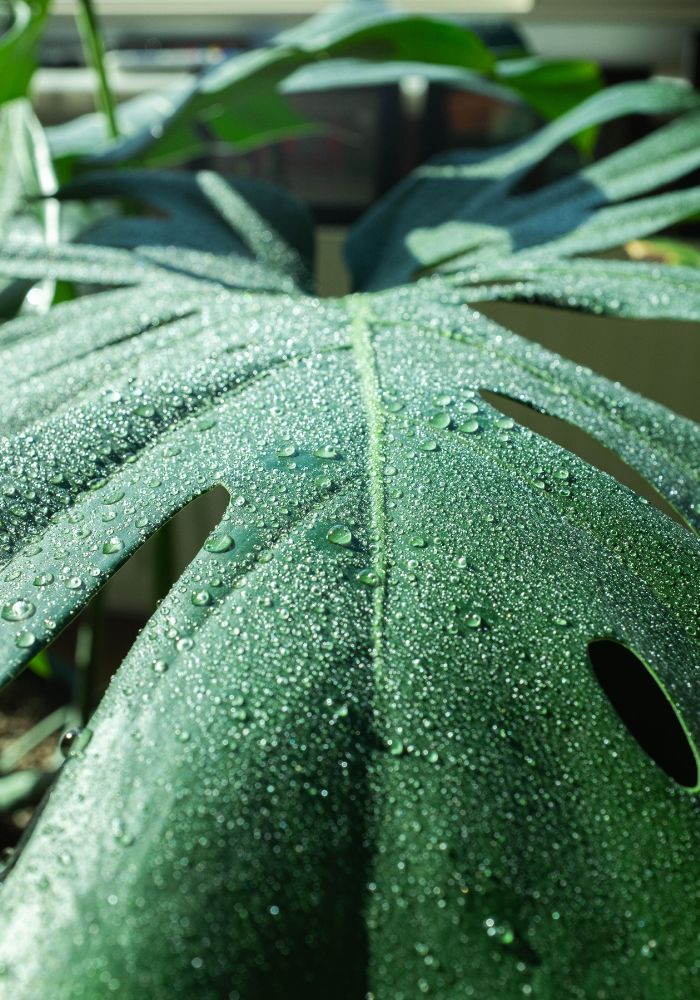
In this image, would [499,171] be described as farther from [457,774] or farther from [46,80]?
[46,80]

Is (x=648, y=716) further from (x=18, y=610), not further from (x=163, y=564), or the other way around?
(x=163, y=564)

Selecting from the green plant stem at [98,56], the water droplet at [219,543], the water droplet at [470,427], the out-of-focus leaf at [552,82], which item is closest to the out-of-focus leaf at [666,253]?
the out-of-focus leaf at [552,82]

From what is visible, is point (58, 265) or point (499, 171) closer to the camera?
point (58, 265)

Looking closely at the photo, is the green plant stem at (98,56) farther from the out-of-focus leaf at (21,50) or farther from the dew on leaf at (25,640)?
the dew on leaf at (25,640)

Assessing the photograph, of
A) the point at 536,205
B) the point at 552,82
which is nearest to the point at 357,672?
the point at 536,205

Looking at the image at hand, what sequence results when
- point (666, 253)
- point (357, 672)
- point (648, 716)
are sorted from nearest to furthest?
point (357, 672) < point (648, 716) < point (666, 253)

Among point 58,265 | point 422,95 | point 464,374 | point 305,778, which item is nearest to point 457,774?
point 305,778
